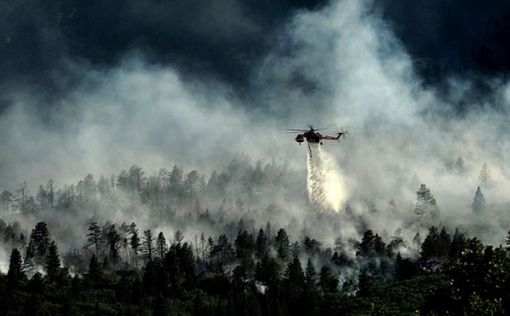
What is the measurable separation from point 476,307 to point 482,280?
4021 millimetres

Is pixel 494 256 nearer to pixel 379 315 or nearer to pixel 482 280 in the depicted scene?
pixel 482 280

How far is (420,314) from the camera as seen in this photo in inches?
3701

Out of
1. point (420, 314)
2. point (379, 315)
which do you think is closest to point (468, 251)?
point (420, 314)

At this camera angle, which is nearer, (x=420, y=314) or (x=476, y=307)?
(x=476, y=307)

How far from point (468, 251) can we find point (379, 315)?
1854 inches

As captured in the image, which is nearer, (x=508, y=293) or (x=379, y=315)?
(x=508, y=293)

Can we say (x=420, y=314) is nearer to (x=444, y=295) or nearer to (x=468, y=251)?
(x=444, y=295)

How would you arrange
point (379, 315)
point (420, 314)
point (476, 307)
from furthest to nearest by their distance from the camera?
point (379, 315) → point (420, 314) → point (476, 307)

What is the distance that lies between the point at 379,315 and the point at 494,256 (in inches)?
1870

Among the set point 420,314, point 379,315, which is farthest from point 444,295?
point 379,315

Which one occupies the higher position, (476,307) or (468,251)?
(468,251)

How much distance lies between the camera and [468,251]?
90312mm

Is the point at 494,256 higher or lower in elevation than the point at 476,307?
higher

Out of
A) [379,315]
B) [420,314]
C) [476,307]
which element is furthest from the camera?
[379,315]
